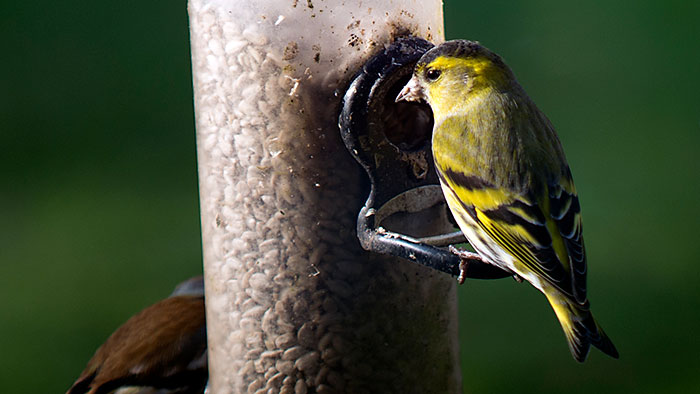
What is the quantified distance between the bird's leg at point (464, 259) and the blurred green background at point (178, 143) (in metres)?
3.45

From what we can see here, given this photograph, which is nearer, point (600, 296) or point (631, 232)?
point (600, 296)

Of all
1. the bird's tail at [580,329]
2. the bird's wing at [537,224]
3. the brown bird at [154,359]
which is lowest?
the brown bird at [154,359]

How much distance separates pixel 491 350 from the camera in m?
5.35

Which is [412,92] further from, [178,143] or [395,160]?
[178,143]

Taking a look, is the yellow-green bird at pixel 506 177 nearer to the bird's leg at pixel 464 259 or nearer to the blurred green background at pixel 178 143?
the bird's leg at pixel 464 259

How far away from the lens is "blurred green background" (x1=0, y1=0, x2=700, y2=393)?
5859 mm

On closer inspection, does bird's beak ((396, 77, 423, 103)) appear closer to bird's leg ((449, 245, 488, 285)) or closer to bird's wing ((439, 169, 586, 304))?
bird's wing ((439, 169, 586, 304))

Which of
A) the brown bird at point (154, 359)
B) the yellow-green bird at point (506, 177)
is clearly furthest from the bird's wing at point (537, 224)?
the brown bird at point (154, 359)

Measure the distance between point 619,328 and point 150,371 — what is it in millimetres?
3508

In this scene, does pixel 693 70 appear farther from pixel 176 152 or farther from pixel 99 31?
pixel 99 31

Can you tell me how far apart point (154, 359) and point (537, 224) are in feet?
4.38

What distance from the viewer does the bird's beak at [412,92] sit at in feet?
7.62

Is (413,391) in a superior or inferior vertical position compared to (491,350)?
superior

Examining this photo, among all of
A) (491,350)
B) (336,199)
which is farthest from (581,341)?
(491,350)
